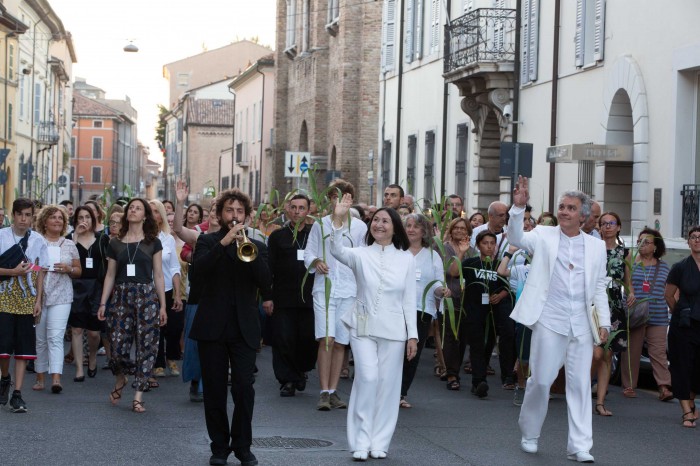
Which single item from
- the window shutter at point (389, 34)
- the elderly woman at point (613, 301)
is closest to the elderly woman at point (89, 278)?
the elderly woman at point (613, 301)

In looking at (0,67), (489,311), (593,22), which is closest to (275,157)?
(0,67)

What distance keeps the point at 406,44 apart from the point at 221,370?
2838 cm

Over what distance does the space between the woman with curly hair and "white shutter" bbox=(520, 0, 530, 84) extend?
15691mm

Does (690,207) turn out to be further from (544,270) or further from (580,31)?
(544,270)

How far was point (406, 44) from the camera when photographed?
36.3 meters

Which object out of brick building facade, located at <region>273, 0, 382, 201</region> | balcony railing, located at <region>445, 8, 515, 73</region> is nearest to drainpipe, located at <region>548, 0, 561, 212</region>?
balcony railing, located at <region>445, 8, 515, 73</region>

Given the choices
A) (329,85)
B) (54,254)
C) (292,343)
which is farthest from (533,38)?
(329,85)

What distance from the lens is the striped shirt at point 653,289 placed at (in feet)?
43.7

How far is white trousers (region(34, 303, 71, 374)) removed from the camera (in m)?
12.5

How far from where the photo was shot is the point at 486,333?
13148 millimetres

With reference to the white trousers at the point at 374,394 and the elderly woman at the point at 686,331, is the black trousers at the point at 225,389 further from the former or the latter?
the elderly woman at the point at 686,331

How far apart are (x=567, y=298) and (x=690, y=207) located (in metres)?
10.4

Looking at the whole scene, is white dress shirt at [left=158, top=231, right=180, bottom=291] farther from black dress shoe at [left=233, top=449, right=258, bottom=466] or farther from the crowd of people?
black dress shoe at [left=233, top=449, right=258, bottom=466]

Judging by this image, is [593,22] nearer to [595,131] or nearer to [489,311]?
[595,131]
